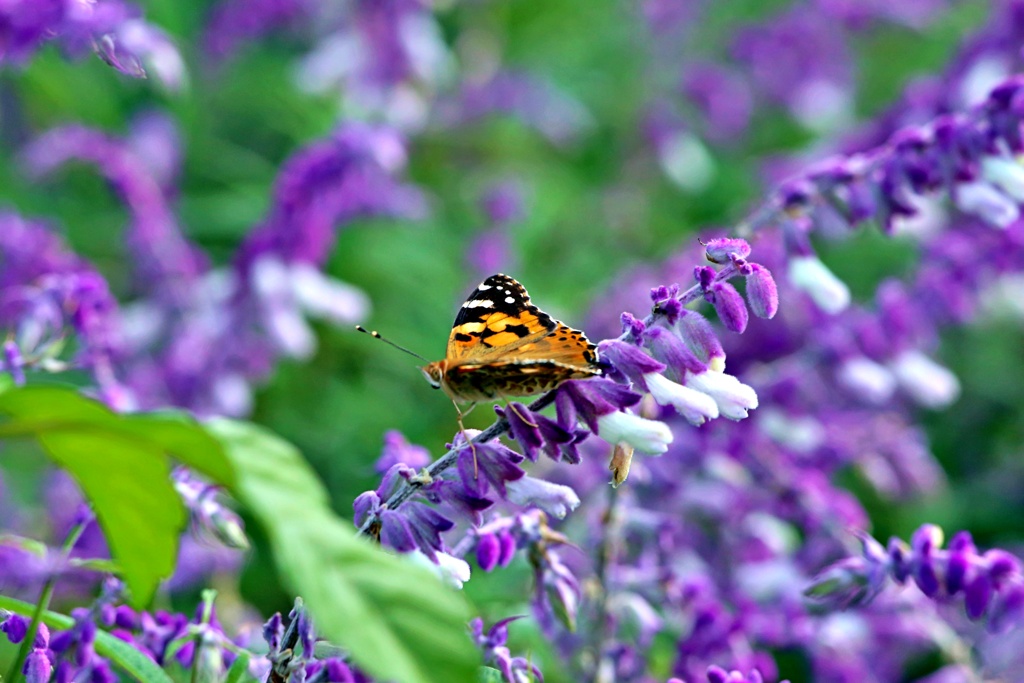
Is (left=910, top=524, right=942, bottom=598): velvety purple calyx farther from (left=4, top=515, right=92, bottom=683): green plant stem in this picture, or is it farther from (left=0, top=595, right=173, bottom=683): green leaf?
(left=4, top=515, right=92, bottom=683): green plant stem

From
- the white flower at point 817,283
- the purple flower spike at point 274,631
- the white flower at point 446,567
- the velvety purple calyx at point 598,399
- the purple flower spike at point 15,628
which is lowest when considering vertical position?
the purple flower spike at point 15,628

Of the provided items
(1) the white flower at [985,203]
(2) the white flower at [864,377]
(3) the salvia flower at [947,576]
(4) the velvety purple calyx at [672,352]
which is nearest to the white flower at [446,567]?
(4) the velvety purple calyx at [672,352]

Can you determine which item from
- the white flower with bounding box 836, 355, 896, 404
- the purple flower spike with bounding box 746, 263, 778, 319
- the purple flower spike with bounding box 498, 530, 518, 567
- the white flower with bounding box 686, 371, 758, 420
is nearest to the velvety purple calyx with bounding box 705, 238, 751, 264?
the purple flower spike with bounding box 746, 263, 778, 319

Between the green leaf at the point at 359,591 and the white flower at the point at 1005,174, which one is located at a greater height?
the white flower at the point at 1005,174

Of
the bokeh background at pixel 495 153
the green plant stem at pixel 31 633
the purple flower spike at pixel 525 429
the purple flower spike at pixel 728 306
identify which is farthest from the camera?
the bokeh background at pixel 495 153

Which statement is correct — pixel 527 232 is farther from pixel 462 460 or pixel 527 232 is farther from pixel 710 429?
pixel 462 460

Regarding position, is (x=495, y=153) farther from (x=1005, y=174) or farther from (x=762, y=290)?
(x=762, y=290)

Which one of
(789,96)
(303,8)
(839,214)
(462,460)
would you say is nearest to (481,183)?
(303,8)

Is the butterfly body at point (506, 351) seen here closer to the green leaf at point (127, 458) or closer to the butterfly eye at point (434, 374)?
the butterfly eye at point (434, 374)
